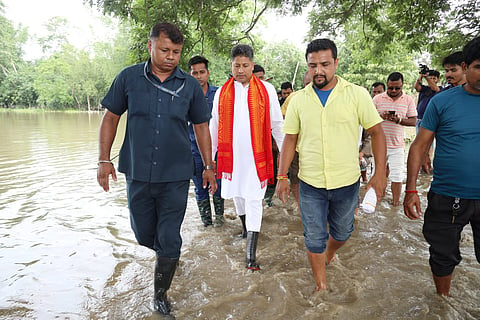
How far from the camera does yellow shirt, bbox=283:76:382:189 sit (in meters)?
2.44

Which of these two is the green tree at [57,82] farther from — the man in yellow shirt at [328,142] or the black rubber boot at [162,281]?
the man in yellow shirt at [328,142]

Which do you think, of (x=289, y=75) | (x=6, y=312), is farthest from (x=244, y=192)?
(x=289, y=75)

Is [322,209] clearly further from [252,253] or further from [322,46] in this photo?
[322,46]

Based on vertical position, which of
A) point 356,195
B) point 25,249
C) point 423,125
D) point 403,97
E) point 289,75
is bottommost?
point 25,249

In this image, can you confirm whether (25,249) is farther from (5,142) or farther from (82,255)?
(5,142)

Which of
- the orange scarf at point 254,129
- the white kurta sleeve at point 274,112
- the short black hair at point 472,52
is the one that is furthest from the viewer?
the white kurta sleeve at point 274,112

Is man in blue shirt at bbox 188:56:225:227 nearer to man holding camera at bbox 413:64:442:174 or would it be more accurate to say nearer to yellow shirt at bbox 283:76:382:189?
yellow shirt at bbox 283:76:382:189

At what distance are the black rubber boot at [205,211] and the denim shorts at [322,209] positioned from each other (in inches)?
74.5

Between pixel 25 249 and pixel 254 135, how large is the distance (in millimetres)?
3001

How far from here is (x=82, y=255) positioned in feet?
11.6

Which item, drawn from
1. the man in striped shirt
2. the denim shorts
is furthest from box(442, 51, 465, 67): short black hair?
the denim shorts

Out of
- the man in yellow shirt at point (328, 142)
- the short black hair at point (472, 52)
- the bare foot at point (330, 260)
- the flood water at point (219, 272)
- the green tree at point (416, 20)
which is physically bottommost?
the flood water at point (219, 272)

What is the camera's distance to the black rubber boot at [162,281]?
8.06 ft

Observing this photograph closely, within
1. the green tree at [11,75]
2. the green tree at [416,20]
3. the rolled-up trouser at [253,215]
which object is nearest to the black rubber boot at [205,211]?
the rolled-up trouser at [253,215]
